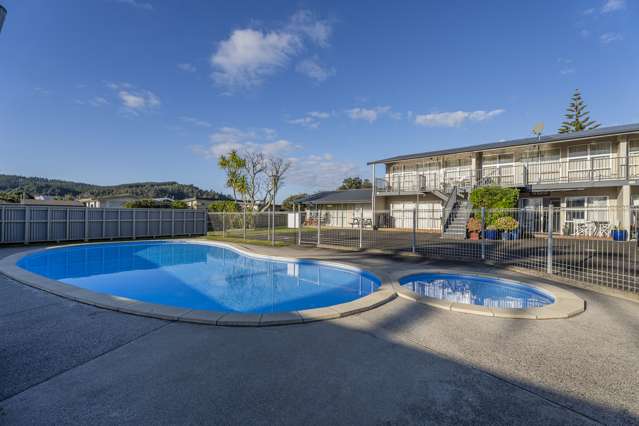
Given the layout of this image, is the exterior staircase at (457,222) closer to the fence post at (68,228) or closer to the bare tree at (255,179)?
the bare tree at (255,179)

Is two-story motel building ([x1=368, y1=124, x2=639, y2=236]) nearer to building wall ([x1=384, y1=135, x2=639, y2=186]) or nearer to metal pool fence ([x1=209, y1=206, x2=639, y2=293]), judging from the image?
building wall ([x1=384, y1=135, x2=639, y2=186])

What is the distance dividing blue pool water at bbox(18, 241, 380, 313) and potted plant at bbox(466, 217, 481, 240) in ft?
31.5

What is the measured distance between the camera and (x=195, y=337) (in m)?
3.33

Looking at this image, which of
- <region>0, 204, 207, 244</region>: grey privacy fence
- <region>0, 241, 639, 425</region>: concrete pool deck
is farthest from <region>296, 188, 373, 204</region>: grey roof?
<region>0, 241, 639, 425</region>: concrete pool deck

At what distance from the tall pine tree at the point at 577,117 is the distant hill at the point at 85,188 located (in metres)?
53.6

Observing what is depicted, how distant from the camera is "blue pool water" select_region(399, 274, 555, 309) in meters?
5.47

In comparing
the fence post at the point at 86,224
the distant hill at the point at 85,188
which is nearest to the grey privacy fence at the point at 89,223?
the fence post at the point at 86,224

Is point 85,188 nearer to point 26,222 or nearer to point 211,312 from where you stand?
point 26,222

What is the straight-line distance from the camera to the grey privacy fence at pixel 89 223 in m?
13.3

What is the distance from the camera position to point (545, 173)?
1664 cm

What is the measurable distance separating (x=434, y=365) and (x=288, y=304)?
3.67 metres

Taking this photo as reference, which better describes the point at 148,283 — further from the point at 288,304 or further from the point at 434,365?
the point at 434,365

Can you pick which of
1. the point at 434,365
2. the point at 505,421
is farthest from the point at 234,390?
the point at 505,421

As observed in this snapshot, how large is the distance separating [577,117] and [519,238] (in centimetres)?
3038
